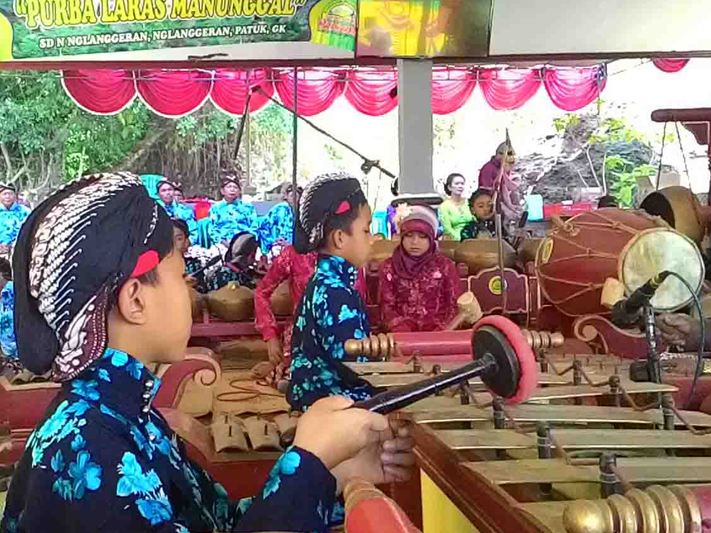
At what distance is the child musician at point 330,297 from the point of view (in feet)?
7.76

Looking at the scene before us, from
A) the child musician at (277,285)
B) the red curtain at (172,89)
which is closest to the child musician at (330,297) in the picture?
the child musician at (277,285)

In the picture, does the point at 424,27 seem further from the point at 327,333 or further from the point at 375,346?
the point at 375,346

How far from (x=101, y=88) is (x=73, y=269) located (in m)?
8.44

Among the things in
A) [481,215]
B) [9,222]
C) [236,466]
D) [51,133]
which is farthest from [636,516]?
[51,133]

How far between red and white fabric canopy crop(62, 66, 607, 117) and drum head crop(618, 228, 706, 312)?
6310mm

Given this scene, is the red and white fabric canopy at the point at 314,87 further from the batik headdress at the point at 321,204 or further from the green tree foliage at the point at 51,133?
the batik headdress at the point at 321,204

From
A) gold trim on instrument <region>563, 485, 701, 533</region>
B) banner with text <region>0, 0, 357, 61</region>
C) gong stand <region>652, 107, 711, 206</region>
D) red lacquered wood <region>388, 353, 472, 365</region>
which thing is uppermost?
banner with text <region>0, 0, 357, 61</region>

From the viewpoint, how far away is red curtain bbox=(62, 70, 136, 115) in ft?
29.5

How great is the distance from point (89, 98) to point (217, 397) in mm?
5366

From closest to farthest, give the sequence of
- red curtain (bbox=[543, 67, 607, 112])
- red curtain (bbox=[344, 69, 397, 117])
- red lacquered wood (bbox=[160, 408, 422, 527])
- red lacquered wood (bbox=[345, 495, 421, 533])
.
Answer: red lacquered wood (bbox=[345, 495, 421, 533]) → red lacquered wood (bbox=[160, 408, 422, 527]) → red curtain (bbox=[344, 69, 397, 117]) → red curtain (bbox=[543, 67, 607, 112])

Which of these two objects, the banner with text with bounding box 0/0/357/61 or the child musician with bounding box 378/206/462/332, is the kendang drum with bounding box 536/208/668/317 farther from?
the banner with text with bounding box 0/0/357/61

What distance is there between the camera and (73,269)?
3.51ft

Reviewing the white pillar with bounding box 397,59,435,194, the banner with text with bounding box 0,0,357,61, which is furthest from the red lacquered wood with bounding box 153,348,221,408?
the banner with text with bounding box 0,0,357,61

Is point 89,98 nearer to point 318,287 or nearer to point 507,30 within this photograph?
point 507,30
